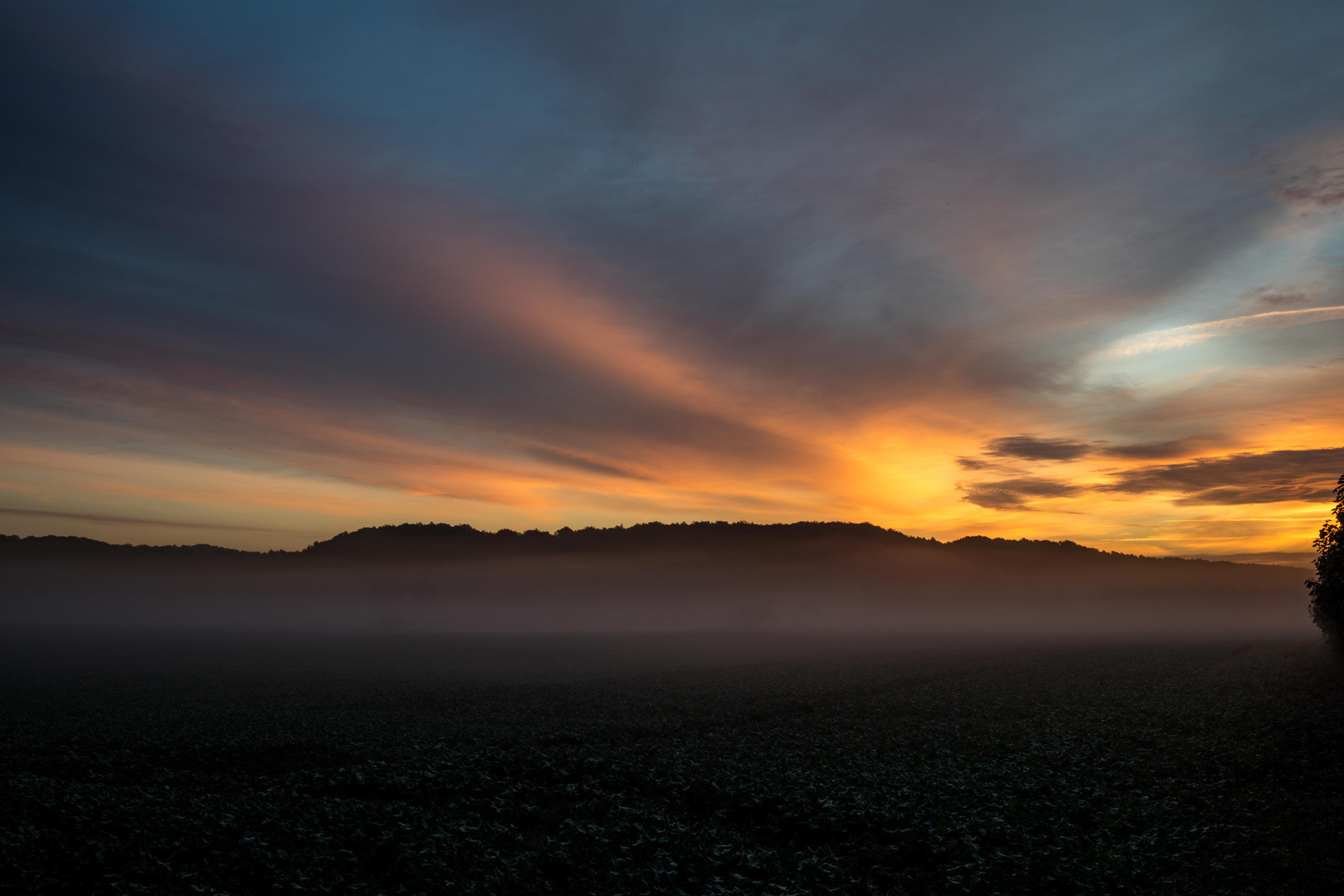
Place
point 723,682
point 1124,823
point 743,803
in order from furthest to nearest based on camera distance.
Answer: point 723,682 < point 743,803 < point 1124,823

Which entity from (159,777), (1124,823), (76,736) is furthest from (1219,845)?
(76,736)

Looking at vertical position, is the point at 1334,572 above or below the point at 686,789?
above

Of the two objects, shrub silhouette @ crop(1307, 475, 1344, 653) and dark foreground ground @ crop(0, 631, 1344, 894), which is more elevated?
shrub silhouette @ crop(1307, 475, 1344, 653)

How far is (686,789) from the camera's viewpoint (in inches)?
1054

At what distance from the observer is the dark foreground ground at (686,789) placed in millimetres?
18641

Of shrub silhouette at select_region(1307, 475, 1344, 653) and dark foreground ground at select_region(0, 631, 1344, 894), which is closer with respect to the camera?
dark foreground ground at select_region(0, 631, 1344, 894)

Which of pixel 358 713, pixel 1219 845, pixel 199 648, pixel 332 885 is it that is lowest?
pixel 199 648

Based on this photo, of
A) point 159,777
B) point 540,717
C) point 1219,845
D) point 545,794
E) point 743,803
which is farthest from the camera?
point 540,717

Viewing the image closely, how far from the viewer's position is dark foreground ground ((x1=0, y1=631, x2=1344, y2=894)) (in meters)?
18.6

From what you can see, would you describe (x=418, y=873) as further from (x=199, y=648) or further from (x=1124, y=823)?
(x=199, y=648)

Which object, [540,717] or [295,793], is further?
[540,717]

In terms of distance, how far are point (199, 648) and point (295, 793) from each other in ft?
374

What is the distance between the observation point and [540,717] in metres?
44.4

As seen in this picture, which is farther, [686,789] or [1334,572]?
[1334,572]
